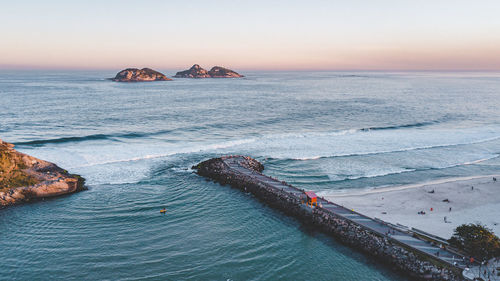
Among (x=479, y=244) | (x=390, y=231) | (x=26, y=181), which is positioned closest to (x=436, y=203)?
(x=390, y=231)

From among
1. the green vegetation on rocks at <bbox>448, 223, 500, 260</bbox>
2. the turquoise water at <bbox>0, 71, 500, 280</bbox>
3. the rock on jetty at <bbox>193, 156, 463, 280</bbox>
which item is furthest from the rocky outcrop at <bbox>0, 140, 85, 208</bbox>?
the green vegetation on rocks at <bbox>448, 223, 500, 260</bbox>

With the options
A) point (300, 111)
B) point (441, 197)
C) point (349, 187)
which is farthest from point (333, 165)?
point (300, 111)

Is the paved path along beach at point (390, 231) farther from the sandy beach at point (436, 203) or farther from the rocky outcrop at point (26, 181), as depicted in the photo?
the rocky outcrop at point (26, 181)

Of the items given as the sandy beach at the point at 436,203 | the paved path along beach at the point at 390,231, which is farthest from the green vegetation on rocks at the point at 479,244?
the sandy beach at the point at 436,203

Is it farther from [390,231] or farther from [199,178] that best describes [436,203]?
[199,178]

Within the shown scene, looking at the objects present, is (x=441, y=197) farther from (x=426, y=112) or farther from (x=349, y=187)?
(x=426, y=112)
